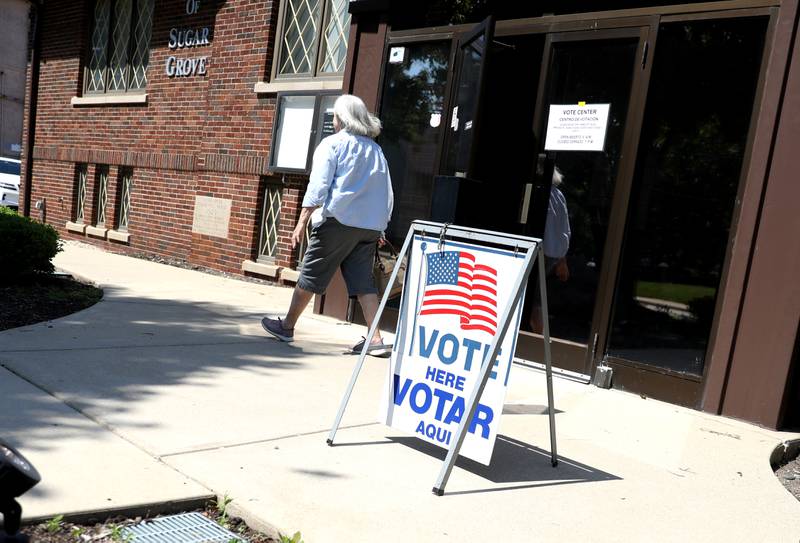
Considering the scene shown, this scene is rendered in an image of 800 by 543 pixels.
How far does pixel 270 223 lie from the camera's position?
9.55 metres

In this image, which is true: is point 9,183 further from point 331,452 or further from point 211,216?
point 331,452

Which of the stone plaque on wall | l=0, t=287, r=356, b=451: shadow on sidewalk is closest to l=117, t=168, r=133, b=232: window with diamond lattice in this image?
the stone plaque on wall

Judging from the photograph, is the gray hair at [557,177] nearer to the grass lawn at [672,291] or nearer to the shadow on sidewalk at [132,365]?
the grass lawn at [672,291]

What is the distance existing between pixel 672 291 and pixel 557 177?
4.38ft

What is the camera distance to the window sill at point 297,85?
869 cm

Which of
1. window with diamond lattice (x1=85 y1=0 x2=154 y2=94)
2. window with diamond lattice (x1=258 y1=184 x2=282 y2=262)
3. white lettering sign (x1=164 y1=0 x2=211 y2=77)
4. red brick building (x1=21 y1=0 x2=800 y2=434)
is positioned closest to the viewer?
red brick building (x1=21 y1=0 x2=800 y2=434)

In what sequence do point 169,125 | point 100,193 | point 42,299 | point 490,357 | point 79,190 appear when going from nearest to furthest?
1. point 490,357
2. point 42,299
3. point 169,125
4. point 100,193
5. point 79,190

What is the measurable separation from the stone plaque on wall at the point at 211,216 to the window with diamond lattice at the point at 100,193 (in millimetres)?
3178

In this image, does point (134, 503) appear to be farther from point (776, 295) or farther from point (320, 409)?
point (776, 295)

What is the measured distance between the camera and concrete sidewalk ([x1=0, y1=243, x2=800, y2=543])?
9.47ft

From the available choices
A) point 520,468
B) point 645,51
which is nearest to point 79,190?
point 645,51

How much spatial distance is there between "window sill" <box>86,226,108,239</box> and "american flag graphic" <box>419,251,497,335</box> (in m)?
9.96

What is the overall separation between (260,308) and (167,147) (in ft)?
15.7

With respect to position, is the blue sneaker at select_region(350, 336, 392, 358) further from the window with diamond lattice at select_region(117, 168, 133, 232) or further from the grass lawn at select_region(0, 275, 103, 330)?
the window with diamond lattice at select_region(117, 168, 133, 232)
